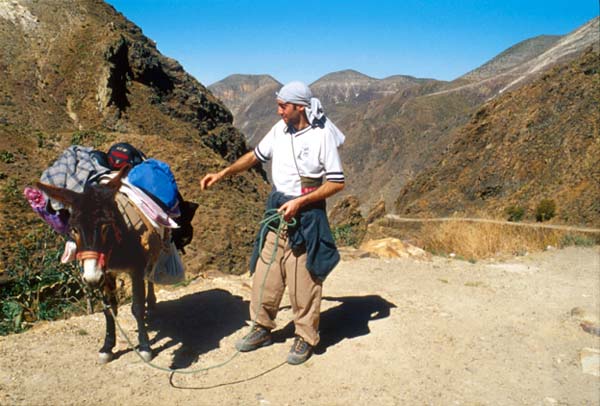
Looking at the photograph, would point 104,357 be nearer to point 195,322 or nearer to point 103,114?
point 195,322

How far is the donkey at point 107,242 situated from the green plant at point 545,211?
→ 1075 inches

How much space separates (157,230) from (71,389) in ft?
4.36

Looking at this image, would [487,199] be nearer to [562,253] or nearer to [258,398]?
[562,253]

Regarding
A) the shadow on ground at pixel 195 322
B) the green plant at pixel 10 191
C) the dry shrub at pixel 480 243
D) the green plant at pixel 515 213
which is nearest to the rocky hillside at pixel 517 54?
the green plant at pixel 515 213

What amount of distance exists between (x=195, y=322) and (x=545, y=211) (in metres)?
26.6

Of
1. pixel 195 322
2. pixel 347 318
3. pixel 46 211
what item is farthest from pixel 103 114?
pixel 46 211

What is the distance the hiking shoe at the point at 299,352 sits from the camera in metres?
4.15

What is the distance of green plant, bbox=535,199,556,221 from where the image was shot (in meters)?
27.1

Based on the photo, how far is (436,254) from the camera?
8.88m

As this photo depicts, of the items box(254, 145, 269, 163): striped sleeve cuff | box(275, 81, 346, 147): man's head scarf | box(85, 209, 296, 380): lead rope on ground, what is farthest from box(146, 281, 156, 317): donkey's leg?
box(275, 81, 346, 147): man's head scarf

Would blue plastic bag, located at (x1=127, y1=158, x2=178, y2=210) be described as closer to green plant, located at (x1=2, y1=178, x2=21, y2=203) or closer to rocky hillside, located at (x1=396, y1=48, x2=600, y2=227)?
green plant, located at (x1=2, y1=178, x2=21, y2=203)

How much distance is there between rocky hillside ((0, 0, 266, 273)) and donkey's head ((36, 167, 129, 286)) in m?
6.23

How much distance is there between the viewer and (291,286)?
4102 mm

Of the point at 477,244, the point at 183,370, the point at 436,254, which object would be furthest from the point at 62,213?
the point at 477,244
